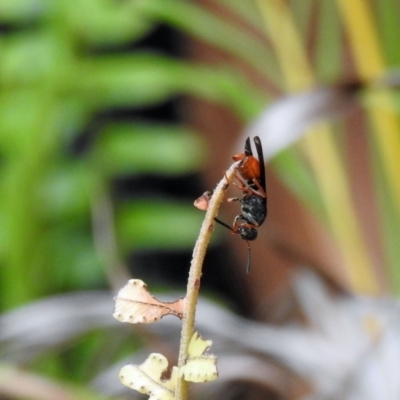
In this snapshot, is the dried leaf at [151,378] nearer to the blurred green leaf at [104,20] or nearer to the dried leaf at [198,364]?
the dried leaf at [198,364]

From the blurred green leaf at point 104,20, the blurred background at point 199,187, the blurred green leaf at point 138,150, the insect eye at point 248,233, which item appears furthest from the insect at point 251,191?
the blurred green leaf at point 138,150

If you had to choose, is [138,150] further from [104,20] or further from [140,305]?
[140,305]

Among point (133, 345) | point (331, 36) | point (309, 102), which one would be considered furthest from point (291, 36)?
point (133, 345)

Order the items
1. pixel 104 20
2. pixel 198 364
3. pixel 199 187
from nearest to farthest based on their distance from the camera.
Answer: pixel 198 364 < pixel 104 20 < pixel 199 187

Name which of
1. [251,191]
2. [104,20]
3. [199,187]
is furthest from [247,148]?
[199,187]

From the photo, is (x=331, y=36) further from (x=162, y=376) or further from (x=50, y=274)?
(x=162, y=376)

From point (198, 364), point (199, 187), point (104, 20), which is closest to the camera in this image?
point (198, 364)
